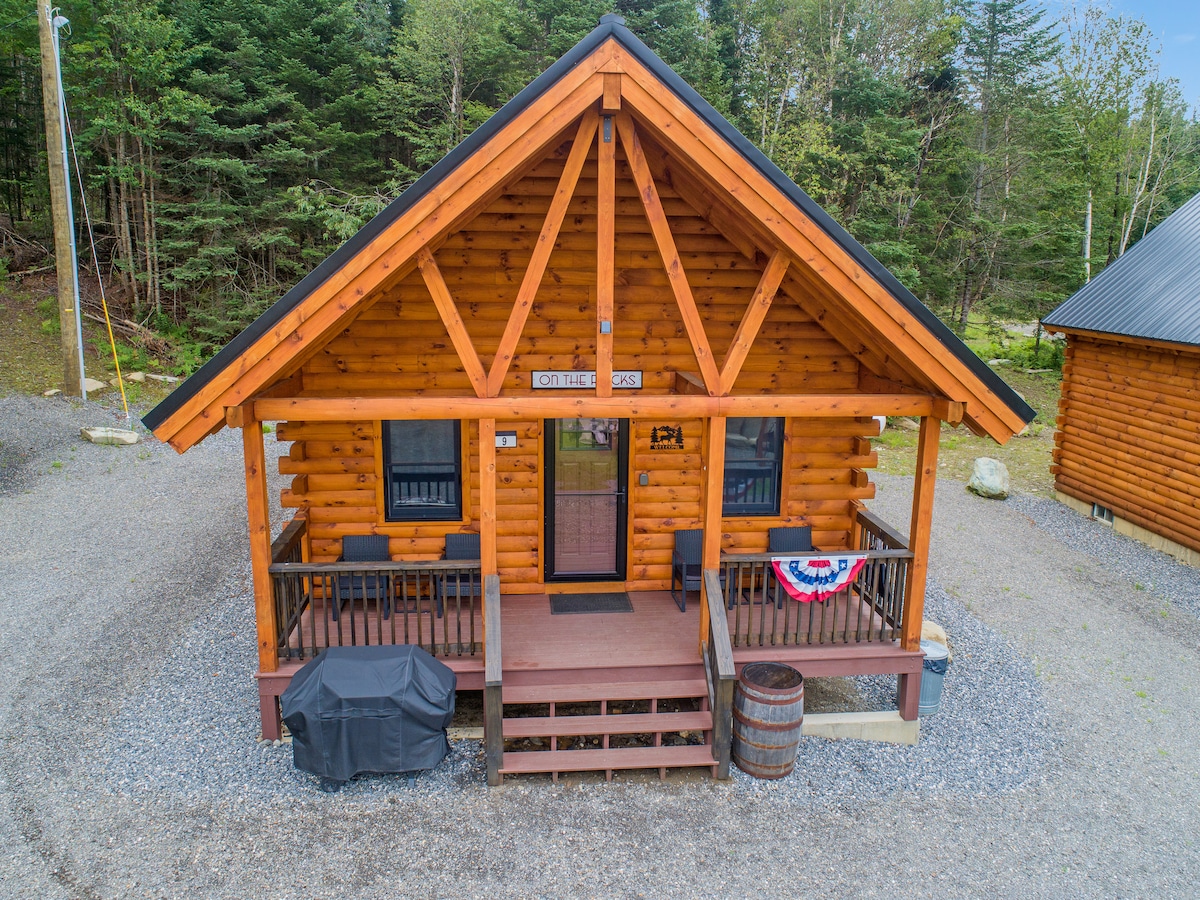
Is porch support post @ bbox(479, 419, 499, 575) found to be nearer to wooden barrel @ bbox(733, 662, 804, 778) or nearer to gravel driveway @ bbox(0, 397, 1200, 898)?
gravel driveway @ bbox(0, 397, 1200, 898)

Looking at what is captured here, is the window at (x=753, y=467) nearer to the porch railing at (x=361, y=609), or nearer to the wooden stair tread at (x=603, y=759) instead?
the wooden stair tread at (x=603, y=759)

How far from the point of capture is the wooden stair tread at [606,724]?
6.95 m

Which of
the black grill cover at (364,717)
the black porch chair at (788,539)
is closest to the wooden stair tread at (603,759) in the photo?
the black grill cover at (364,717)

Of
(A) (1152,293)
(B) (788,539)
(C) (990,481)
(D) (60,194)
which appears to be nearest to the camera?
(B) (788,539)

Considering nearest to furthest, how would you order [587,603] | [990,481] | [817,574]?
[817,574]
[587,603]
[990,481]

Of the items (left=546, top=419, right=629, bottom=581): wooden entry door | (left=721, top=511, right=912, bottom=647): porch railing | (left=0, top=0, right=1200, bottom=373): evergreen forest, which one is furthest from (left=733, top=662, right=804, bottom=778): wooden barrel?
(left=0, top=0, right=1200, bottom=373): evergreen forest

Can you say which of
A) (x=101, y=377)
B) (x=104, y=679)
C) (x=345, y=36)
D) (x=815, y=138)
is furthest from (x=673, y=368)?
(x=345, y=36)

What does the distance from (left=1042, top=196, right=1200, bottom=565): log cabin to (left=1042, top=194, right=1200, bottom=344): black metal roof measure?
2 cm

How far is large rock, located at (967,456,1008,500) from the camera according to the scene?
16.6m

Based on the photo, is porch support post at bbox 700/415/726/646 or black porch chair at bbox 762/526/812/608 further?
black porch chair at bbox 762/526/812/608

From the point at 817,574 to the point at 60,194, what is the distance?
60.8 ft

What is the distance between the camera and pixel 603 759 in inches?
273

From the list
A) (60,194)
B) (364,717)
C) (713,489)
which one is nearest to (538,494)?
(713,489)

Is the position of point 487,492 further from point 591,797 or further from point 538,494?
point 591,797
